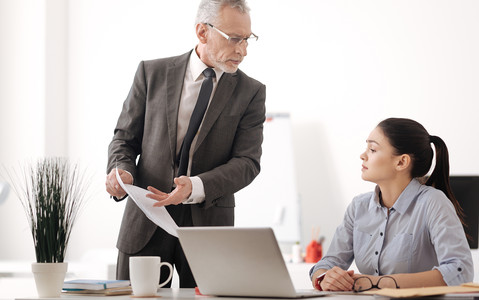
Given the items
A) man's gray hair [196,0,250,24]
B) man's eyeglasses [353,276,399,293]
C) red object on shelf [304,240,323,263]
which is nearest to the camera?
man's eyeglasses [353,276,399,293]

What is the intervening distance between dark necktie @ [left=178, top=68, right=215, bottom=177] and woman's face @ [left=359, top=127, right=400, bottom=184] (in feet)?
1.80

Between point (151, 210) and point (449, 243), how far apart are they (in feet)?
2.79

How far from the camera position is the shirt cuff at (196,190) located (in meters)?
2.19

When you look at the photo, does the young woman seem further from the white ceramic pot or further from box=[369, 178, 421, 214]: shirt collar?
the white ceramic pot

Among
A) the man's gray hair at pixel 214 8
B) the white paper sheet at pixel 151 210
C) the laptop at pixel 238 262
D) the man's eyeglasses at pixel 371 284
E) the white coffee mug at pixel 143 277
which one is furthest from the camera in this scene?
the man's gray hair at pixel 214 8

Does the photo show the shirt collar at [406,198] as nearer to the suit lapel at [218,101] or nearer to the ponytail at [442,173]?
the ponytail at [442,173]

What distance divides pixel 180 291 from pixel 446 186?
0.91 m

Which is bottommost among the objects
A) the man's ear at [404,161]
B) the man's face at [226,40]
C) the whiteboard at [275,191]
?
the whiteboard at [275,191]

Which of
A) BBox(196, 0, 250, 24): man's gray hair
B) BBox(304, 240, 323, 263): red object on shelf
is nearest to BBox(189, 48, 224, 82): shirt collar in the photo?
BBox(196, 0, 250, 24): man's gray hair

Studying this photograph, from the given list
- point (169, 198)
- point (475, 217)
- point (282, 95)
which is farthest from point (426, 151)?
point (282, 95)

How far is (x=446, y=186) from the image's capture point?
88.2 inches

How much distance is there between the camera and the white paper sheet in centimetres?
204

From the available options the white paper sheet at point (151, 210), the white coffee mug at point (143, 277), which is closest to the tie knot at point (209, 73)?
the white paper sheet at point (151, 210)

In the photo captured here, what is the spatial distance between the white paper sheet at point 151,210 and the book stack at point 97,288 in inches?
8.1
